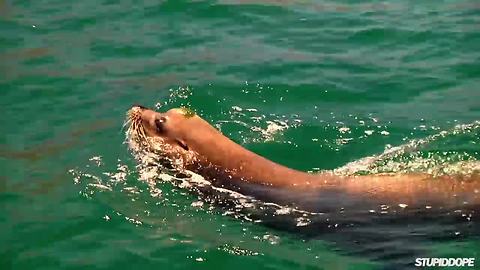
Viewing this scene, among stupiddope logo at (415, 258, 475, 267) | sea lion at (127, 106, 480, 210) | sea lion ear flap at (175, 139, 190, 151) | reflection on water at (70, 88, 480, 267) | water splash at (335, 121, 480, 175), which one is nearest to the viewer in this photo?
stupiddope logo at (415, 258, 475, 267)

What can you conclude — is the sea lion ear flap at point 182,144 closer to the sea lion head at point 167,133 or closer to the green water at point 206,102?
the sea lion head at point 167,133

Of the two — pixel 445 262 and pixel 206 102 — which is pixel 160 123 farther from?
pixel 445 262

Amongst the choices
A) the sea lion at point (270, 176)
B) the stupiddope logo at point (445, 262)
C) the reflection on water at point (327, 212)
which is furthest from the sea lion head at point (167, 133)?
the stupiddope logo at point (445, 262)

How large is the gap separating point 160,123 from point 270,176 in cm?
124

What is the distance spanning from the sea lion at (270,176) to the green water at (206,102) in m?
0.30

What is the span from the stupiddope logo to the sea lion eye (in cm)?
250

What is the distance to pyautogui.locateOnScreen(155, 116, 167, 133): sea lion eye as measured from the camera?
6875mm

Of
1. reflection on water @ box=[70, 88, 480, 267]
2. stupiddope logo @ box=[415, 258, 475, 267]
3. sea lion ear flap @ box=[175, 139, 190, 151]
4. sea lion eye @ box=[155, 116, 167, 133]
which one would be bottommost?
stupiddope logo @ box=[415, 258, 475, 267]

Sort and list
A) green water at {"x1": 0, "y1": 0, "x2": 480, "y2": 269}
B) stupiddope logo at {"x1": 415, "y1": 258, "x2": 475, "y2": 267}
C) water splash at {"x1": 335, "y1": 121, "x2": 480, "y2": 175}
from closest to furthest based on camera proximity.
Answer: stupiddope logo at {"x1": 415, "y1": 258, "x2": 475, "y2": 267} < green water at {"x1": 0, "y1": 0, "x2": 480, "y2": 269} < water splash at {"x1": 335, "y1": 121, "x2": 480, "y2": 175}

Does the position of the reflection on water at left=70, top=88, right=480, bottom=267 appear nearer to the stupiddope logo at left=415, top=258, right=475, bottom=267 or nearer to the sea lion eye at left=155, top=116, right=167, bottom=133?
the stupiddope logo at left=415, top=258, right=475, bottom=267

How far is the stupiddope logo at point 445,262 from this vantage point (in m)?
5.53

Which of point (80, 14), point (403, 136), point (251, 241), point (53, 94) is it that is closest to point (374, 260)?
point (251, 241)

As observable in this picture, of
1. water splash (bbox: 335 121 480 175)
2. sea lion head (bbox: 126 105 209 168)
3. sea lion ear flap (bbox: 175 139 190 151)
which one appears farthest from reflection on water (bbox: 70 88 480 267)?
sea lion ear flap (bbox: 175 139 190 151)

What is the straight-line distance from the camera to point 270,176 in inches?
244
